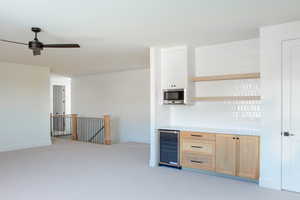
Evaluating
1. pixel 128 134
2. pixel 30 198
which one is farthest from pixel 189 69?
pixel 128 134

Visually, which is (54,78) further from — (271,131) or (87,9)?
(271,131)

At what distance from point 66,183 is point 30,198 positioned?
674mm

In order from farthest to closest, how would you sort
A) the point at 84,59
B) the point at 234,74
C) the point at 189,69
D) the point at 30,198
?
the point at 84,59 < the point at 189,69 < the point at 234,74 < the point at 30,198

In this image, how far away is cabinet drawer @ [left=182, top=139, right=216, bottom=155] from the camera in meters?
4.37

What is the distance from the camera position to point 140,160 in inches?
216

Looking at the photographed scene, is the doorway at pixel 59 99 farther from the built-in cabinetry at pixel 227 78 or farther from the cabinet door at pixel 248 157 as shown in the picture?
the cabinet door at pixel 248 157

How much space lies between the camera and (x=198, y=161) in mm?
4508

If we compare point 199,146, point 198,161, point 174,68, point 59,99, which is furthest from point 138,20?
point 59,99

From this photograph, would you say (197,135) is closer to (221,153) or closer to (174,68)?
(221,153)

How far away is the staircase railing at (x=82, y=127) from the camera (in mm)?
9445

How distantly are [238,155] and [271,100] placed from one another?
42.5 inches

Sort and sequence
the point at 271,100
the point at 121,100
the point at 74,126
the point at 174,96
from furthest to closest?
the point at 74,126, the point at 121,100, the point at 174,96, the point at 271,100

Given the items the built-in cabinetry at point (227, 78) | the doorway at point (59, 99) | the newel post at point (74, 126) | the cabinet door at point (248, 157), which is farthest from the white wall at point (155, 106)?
the doorway at point (59, 99)

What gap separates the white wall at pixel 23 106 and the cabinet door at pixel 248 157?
5942 mm
